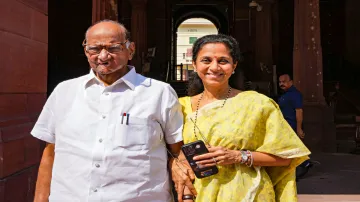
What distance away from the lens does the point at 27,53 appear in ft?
11.6

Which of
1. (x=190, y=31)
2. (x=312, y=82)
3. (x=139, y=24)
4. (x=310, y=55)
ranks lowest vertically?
(x=312, y=82)

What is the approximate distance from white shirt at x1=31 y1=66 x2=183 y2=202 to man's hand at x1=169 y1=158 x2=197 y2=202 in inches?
2.7

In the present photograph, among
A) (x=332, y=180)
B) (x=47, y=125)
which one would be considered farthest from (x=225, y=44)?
(x=332, y=180)

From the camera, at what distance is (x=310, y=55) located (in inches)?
367

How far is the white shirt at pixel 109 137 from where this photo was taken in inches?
62.9

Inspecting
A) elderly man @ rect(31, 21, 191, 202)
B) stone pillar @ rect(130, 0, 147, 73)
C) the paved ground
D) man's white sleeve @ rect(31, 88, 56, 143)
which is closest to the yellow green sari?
elderly man @ rect(31, 21, 191, 202)

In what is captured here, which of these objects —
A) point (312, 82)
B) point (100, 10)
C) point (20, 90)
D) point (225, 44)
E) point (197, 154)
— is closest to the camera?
point (197, 154)

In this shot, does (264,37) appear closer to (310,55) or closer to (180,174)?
(310,55)

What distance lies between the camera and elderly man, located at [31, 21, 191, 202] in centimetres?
160

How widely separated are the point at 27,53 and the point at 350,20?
1486cm

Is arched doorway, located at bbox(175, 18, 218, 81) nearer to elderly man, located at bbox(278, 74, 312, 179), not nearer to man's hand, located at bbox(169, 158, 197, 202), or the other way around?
elderly man, located at bbox(278, 74, 312, 179)

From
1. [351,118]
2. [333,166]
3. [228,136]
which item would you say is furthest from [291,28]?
[228,136]

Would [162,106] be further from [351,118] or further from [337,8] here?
[337,8]

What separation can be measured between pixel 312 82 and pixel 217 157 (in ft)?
26.9
